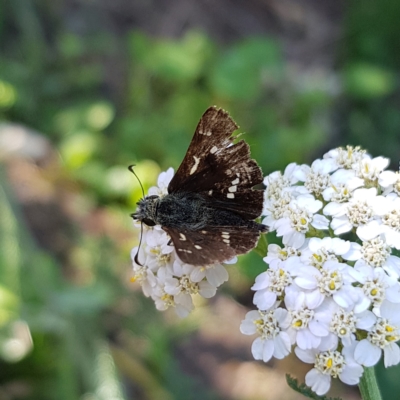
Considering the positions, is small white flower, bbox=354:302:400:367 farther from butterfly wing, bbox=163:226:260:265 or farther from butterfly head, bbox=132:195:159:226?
butterfly head, bbox=132:195:159:226

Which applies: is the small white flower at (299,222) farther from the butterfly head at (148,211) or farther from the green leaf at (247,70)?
the green leaf at (247,70)

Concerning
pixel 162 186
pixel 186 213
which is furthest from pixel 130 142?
pixel 186 213

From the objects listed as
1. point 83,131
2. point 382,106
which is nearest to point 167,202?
point 83,131

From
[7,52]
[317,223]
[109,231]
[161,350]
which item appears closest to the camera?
[317,223]

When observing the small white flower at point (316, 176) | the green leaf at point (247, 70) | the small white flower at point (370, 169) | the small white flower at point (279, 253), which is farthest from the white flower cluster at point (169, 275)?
the green leaf at point (247, 70)

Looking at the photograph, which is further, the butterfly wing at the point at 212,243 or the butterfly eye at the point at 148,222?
the butterfly eye at the point at 148,222

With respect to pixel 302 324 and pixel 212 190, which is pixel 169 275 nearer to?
pixel 212 190

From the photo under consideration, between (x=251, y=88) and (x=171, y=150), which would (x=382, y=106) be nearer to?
(x=251, y=88)
